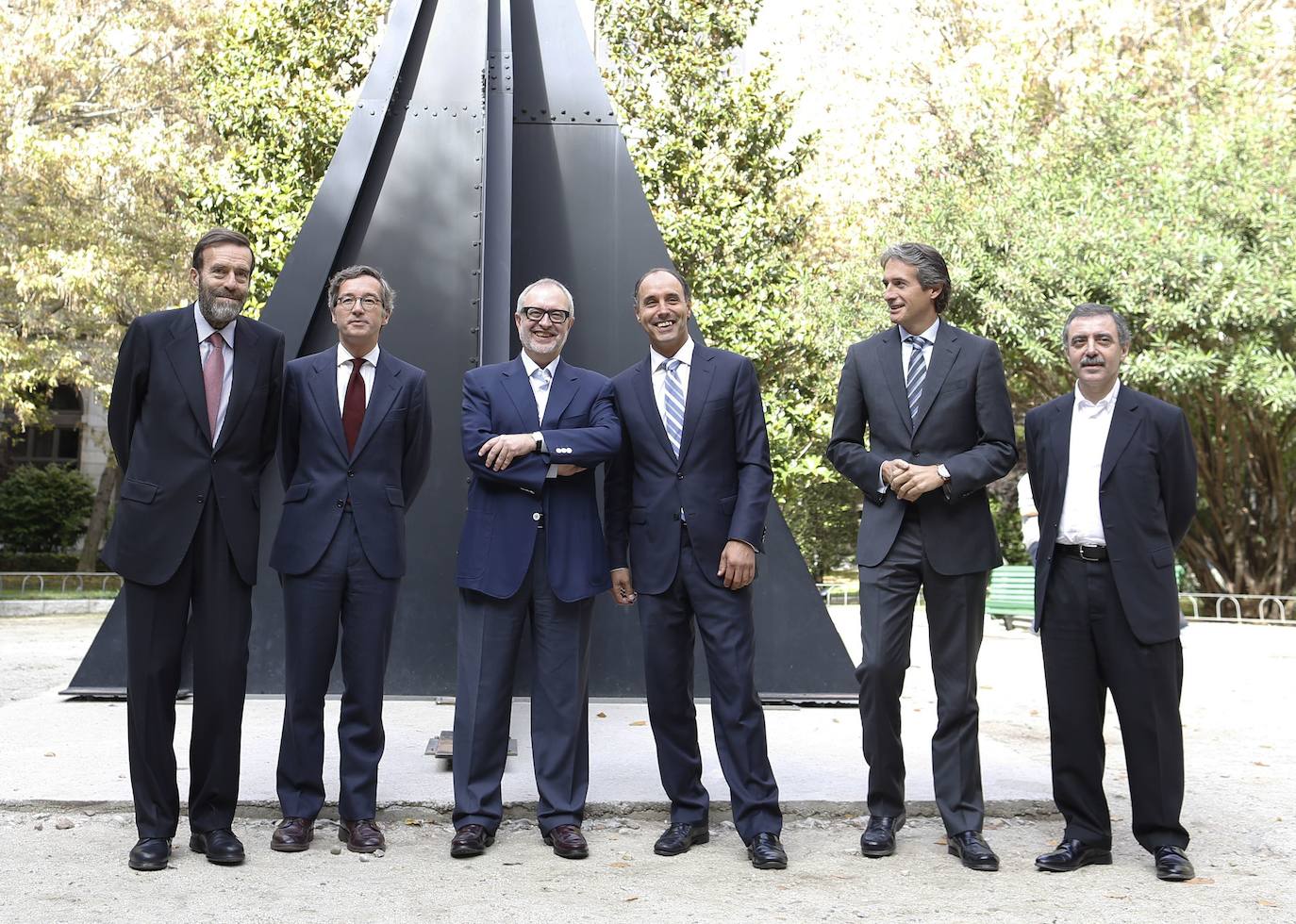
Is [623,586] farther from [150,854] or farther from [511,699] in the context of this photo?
[150,854]

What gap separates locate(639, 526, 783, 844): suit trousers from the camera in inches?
176

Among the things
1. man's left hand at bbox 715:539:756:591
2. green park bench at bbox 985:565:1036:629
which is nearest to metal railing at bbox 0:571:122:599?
green park bench at bbox 985:565:1036:629

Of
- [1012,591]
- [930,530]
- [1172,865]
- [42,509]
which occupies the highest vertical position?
[930,530]

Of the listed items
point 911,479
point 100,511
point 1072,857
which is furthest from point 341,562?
point 100,511

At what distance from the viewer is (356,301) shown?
462 centimetres

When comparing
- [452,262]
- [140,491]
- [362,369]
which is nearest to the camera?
[140,491]

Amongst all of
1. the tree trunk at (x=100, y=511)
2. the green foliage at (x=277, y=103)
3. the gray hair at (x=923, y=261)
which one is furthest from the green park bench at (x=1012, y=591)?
the tree trunk at (x=100, y=511)

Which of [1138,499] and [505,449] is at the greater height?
[505,449]

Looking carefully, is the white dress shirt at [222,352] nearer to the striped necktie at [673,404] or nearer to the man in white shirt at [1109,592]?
the striped necktie at [673,404]

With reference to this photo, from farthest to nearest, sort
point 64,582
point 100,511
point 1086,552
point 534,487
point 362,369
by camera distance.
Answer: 1. point 100,511
2. point 64,582
3. point 362,369
4. point 534,487
5. point 1086,552

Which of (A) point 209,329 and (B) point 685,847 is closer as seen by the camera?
(A) point 209,329

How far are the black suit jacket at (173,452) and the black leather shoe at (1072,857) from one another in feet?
9.57

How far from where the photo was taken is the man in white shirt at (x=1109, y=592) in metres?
4.34

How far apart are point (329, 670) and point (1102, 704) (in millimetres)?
2782
